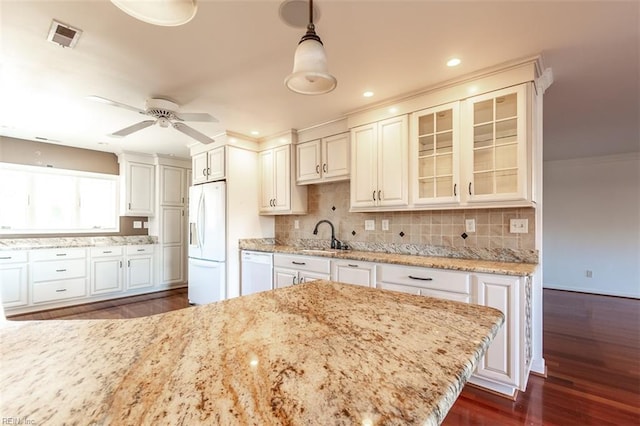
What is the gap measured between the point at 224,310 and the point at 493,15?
2.14 meters

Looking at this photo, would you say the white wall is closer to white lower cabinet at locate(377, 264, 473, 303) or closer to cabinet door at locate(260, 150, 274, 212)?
white lower cabinet at locate(377, 264, 473, 303)

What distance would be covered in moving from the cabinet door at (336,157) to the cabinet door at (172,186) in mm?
3233

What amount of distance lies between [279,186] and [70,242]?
325 centimetres

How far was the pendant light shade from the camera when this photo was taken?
3.03ft

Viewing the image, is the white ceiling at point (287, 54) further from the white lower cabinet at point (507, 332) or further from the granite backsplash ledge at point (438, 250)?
the white lower cabinet at point (507, 332)

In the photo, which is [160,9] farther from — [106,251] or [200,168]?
[106,251]

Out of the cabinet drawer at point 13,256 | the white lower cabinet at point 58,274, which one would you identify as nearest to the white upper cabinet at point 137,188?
the white lower cabinet at point 58,274

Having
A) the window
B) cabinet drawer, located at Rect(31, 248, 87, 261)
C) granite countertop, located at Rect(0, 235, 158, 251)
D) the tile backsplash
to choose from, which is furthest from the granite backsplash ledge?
the window

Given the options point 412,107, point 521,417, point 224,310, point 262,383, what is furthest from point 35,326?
point 412,107

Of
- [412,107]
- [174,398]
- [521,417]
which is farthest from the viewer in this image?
[412,107]

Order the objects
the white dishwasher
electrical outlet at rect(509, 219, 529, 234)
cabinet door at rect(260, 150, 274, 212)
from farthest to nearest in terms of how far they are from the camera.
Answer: cabinet door at rect(260, 150, 274, 212), the white dishwasher, electrical outlet at rect(509, 219, 529, 234)

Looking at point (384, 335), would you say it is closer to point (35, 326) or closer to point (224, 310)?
point (224, 310)

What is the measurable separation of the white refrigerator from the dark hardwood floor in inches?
23.7

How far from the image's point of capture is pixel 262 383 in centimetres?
58
